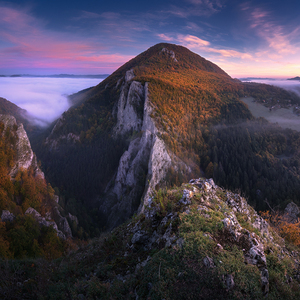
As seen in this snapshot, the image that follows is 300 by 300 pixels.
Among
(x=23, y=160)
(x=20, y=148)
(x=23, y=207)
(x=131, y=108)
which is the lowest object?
(x=23, y=207)

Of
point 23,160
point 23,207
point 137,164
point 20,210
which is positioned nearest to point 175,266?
point 20,210

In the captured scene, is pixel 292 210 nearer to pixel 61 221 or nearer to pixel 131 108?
pixel 131 108

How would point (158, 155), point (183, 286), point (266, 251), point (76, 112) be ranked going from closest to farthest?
point (183, 286)
point (266, 251)
point (158, 155)
point (76, 112)

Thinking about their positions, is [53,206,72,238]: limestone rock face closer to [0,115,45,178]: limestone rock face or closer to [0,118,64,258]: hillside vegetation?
[0,118,64,258]: hillside vegetation

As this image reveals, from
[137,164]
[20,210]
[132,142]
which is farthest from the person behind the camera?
[132,142]

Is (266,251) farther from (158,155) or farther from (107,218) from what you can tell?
(107,218)

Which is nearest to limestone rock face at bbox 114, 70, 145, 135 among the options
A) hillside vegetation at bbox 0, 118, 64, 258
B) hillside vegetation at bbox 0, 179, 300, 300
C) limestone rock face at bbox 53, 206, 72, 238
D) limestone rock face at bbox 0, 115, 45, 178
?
limestone rock face at bbox 0, 115, 45, 178

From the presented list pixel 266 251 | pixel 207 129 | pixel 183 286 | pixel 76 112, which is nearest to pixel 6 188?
pixel 183 286

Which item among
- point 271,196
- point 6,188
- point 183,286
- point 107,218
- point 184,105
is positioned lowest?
point 107,218
